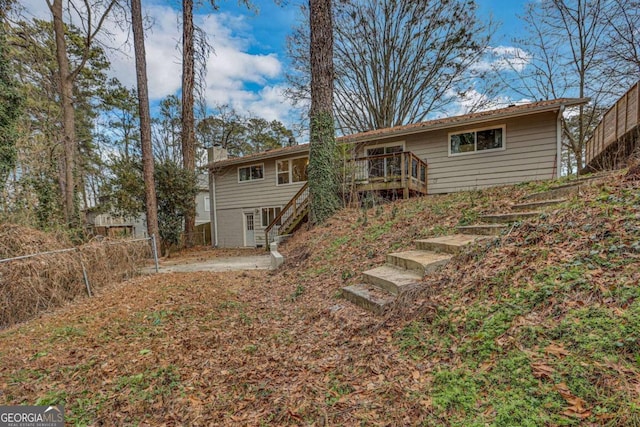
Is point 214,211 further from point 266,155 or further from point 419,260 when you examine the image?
point 419,260

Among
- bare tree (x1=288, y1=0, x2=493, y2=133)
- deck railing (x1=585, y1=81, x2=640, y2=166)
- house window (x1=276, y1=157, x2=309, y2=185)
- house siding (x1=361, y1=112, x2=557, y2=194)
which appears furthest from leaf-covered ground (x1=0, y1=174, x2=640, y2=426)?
bare tree (x1=288, y1=0, x2=493, y2=133)

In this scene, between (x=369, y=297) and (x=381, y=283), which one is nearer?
(x=369, y=297)

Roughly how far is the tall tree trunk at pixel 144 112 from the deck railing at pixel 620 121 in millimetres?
13938

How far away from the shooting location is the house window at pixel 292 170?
13117 mm

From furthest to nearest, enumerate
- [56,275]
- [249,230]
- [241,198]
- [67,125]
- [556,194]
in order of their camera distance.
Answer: [241,198] < [249,230] < [67,125] < [56,275] < [556,194]

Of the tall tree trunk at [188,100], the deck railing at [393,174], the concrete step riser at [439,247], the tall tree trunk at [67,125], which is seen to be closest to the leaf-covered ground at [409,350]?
the concrete step riser at [439,247]

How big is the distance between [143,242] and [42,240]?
6.00 ft

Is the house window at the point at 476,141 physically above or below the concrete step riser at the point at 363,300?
above

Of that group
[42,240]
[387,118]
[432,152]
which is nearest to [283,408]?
[42,240]

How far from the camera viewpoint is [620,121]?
7.94 meters

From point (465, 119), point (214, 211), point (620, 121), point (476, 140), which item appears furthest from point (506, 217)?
point (214, 211)

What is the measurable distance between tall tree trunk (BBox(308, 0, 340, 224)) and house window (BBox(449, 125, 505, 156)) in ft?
15.1

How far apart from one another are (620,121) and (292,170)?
11.1 m

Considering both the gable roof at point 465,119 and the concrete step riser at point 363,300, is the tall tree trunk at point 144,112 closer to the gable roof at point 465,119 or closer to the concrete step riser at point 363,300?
the gable roof at point 465,119
